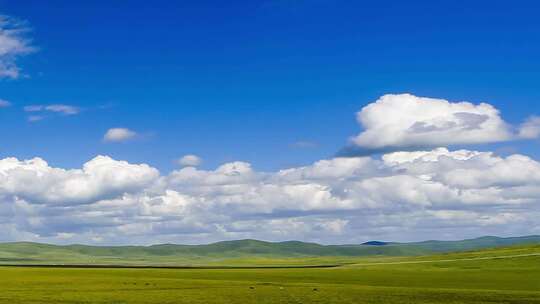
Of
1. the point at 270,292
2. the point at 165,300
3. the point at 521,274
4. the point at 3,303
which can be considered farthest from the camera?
the point at 521,274

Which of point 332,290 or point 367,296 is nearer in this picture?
point 367,296

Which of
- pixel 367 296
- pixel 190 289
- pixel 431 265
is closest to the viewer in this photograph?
pixel 367 296

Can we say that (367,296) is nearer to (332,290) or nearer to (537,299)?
(332,290)

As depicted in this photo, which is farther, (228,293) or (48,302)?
(228,293)

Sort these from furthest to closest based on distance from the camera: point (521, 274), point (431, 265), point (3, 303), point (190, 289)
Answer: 1. point (431, 265)
2. point (521, 274)
3. point (190, 289)
4. point (3, 303)

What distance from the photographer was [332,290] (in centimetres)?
7875

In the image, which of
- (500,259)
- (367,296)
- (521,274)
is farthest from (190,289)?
(500,259)

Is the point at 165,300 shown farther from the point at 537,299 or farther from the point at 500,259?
the point at 500,259

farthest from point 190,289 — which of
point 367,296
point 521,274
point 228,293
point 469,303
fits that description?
point 521,274

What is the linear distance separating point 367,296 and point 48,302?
31872mm

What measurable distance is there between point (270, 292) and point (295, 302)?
1358cm

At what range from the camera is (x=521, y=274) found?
11931 cm

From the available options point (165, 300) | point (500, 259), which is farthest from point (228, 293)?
point (500, 259)

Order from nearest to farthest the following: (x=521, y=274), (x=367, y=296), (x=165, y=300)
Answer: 1. (x=165, y=300)
2. (x=367, y=296)
3. (x=521, y=274)
